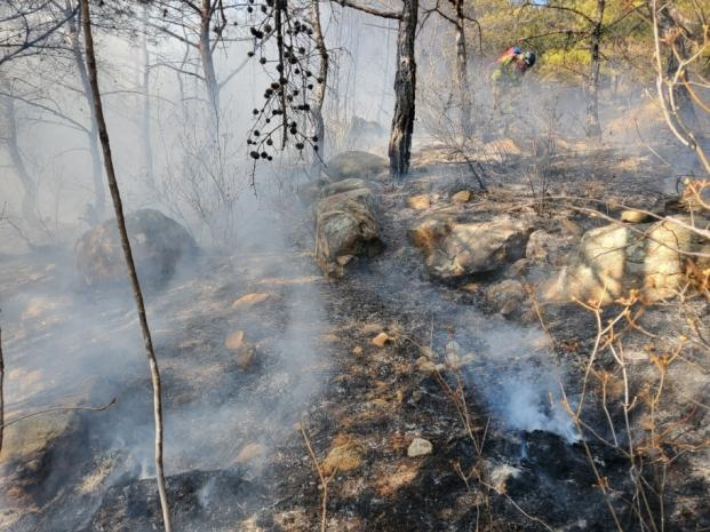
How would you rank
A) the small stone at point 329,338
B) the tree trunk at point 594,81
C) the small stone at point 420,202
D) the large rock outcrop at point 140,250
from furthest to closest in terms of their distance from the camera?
the tree trunk at point 594,81
the large rock outcrop at point 140,250
the small stone at point 420,202
the small stone at point 329,338

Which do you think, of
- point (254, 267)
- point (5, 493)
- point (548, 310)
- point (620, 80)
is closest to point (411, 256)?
point (548, 310)

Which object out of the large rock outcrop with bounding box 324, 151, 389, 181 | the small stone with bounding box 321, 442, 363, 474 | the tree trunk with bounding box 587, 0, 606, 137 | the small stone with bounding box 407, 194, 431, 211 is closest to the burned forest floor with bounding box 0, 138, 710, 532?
the small stone with bounding box 321, 442, 363, 474

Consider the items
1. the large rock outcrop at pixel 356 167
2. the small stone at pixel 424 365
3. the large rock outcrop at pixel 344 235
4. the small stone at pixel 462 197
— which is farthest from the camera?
the large rock outcrop at pixel 356 167

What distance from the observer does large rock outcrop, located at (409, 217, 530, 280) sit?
5.21 metres

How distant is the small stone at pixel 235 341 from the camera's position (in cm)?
485

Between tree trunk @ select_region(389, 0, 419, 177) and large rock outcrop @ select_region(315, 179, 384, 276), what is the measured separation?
1759 millimetres

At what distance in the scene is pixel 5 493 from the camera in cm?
352

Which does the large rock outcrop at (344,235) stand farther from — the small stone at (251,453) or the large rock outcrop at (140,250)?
the small stone at (251,453)

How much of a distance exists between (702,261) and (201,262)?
21.9ft

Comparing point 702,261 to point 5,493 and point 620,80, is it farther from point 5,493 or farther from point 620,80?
point 620,80

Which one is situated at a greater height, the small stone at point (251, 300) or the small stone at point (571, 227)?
the small stone at point (571, 227)

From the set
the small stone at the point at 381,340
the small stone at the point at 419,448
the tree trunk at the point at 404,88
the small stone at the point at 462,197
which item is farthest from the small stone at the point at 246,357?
the tree trunk at the point at 404,88

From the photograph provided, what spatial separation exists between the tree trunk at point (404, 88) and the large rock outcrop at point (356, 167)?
74 centimetres

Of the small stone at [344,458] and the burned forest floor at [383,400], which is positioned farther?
the small stone at [344,458]
